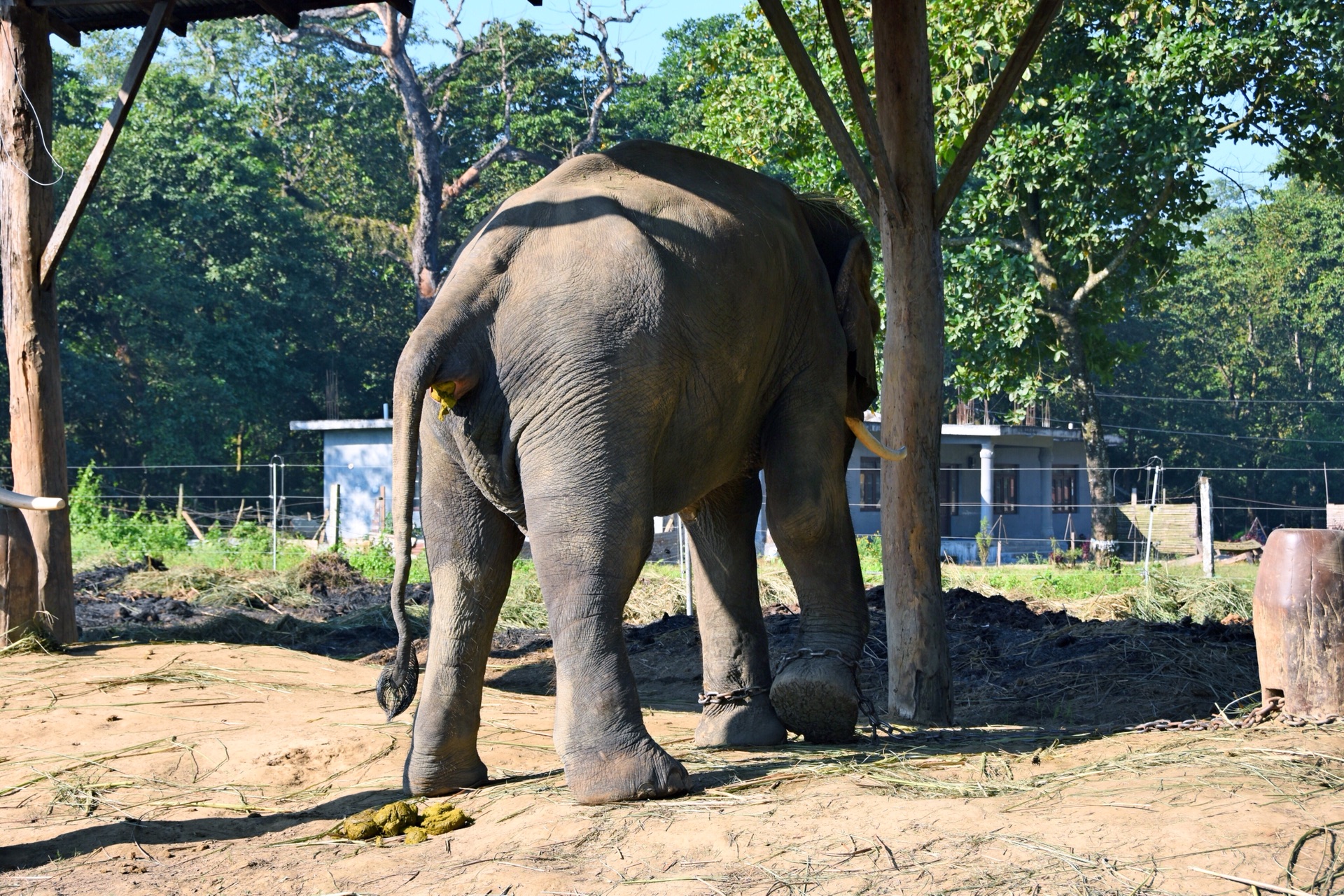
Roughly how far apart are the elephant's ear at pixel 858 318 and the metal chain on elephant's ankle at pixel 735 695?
4.09 ft

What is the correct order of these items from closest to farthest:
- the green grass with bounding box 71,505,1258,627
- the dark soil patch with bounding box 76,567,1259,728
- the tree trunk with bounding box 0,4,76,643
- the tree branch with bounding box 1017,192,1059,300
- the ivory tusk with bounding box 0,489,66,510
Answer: the ivory tusk with bounding box 0,489,66,510, the dark soil patch with bounding box 76,567,1259,728, the tree trunk with bounding box 0,4,76,643, the green grass with bounding box 71,505,1258,627, the tree branch with bounding box 1017,192,1059,300

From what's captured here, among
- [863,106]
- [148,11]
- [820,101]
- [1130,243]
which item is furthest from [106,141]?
[1130,243]

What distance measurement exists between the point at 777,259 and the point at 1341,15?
13431 mm

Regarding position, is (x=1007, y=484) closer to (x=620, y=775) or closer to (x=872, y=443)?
(x=872, y=443)

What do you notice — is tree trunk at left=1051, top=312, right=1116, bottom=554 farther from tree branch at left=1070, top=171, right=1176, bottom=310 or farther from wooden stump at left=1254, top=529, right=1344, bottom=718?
wooden stump at left=1254, top=529, right=1344, bottom=718

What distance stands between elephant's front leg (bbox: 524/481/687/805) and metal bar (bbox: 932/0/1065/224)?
2701 millimetres

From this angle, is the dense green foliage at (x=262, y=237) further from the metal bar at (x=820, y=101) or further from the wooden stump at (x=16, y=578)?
the metal bar at (x=820, y=101)

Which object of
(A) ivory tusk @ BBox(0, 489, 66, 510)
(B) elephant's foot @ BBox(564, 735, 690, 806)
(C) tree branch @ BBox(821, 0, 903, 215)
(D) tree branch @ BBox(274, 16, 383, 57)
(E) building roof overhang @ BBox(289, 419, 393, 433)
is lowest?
(B) elephant's foot @ BBox(564, 735, 690, 806)

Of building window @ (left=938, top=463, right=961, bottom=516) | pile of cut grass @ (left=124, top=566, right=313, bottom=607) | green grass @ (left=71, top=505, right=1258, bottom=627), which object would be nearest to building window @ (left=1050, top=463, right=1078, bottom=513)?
building window @ (left=938, top=463, right=961, bottom=516)

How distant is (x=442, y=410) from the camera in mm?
4223

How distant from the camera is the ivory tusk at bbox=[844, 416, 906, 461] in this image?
5.32 m

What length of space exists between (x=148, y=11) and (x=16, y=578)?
163 inches

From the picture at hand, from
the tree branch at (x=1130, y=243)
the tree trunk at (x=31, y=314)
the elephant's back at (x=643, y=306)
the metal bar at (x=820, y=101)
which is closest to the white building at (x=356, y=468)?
the tree branch at (x=1130, y=243)

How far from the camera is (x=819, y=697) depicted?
16.1 feet
